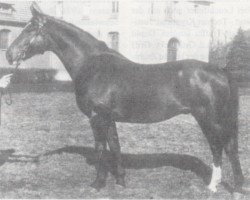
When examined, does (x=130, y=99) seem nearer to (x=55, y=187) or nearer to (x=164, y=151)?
(x=55, y=187)

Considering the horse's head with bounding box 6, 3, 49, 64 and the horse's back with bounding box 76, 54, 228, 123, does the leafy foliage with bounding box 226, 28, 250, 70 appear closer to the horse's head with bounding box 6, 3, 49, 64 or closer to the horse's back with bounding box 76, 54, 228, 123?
the horse's back with bounding box 76, 54, 228, 123

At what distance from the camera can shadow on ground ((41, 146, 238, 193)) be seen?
8.19m

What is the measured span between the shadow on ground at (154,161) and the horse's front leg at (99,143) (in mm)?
648

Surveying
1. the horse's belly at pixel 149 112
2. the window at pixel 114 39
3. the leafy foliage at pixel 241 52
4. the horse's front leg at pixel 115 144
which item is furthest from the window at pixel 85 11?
the horse's belly at pixel 149 112

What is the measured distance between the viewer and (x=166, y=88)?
6.94 meters

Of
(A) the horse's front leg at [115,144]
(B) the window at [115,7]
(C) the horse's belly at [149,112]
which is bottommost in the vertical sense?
→ (A) the horse's front leg at [115,144]

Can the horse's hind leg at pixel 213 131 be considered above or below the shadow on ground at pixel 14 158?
above

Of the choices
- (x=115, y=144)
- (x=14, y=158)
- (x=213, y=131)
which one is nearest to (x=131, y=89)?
(x=115, y=144)

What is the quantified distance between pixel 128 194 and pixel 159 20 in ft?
121

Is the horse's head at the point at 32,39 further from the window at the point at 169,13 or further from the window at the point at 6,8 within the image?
the window at the point at 169,13

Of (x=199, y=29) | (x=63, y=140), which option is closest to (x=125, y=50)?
(x=199, y=29)

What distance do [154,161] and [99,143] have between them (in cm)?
199

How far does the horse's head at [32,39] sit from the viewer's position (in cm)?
740

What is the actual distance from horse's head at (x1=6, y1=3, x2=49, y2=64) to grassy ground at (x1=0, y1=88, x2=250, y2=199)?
2.25 metres
